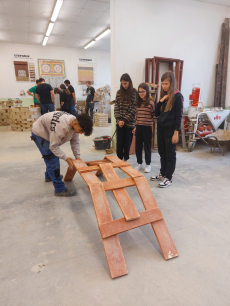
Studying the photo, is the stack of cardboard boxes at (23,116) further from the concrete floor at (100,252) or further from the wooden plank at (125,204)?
the wooden plank at (125,204)

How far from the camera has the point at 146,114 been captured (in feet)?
10.8

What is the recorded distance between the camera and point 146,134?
3.39 meters

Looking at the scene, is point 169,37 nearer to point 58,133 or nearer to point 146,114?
point 146,114

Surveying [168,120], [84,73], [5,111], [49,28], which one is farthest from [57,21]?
[168,120]

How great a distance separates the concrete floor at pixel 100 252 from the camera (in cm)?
138

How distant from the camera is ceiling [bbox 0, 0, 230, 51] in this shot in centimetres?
573

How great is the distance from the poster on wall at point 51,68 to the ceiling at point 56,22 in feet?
3.20

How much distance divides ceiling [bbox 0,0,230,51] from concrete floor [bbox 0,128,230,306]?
5472mm

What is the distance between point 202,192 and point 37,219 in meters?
2.23

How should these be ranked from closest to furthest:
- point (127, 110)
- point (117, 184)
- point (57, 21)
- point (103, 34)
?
point (117, 184), point (127, 110), point (57, 21), point (103, 34)

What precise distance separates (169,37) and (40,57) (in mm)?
8005

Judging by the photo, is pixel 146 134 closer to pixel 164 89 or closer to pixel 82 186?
pixel 164 89

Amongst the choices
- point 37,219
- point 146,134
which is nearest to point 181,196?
point 146,134

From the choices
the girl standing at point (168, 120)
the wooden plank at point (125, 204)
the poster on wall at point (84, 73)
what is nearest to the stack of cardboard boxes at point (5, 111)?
the poster on wall at point (84, 73)
